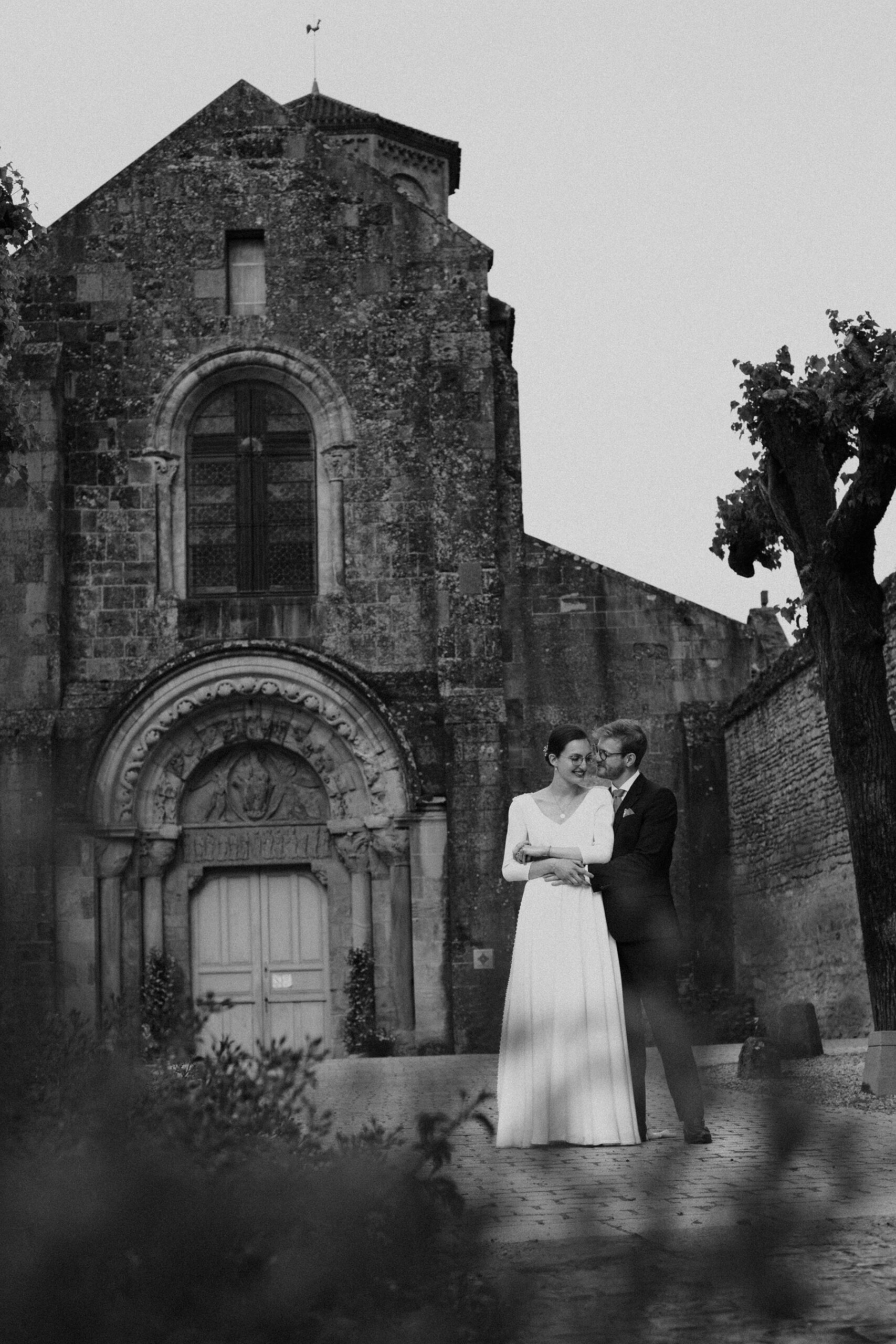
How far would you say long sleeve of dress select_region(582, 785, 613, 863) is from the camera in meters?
7.81

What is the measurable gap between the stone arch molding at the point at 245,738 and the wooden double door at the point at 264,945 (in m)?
0.93

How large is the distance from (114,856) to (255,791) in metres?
1.62

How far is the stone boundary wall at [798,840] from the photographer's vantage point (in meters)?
15.8

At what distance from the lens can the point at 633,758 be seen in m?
8.21

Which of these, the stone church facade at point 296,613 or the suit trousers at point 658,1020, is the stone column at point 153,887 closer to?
the stone church facade at point 296,613

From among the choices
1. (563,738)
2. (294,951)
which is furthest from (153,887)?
(563,738)

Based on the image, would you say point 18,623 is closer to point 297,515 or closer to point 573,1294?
point 297,515

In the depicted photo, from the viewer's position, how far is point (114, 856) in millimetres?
18484

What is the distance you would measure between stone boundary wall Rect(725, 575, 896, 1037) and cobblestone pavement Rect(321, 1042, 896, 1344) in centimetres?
1337

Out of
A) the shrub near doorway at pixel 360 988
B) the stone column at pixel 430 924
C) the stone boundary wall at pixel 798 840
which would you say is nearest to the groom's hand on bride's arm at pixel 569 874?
the stone boundary wall at pixel 798 840

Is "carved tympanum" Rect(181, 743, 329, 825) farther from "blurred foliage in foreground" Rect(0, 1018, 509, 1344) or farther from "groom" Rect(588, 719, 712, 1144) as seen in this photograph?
"blurred foliage in foreground" Rect(0, 1018, 509, 1344)

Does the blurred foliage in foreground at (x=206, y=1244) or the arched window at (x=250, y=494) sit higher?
the arched window at (x=250, y=494)

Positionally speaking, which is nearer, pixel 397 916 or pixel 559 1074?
pixel 559 1074

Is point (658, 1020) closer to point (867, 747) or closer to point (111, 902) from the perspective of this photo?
point (867, 747)
